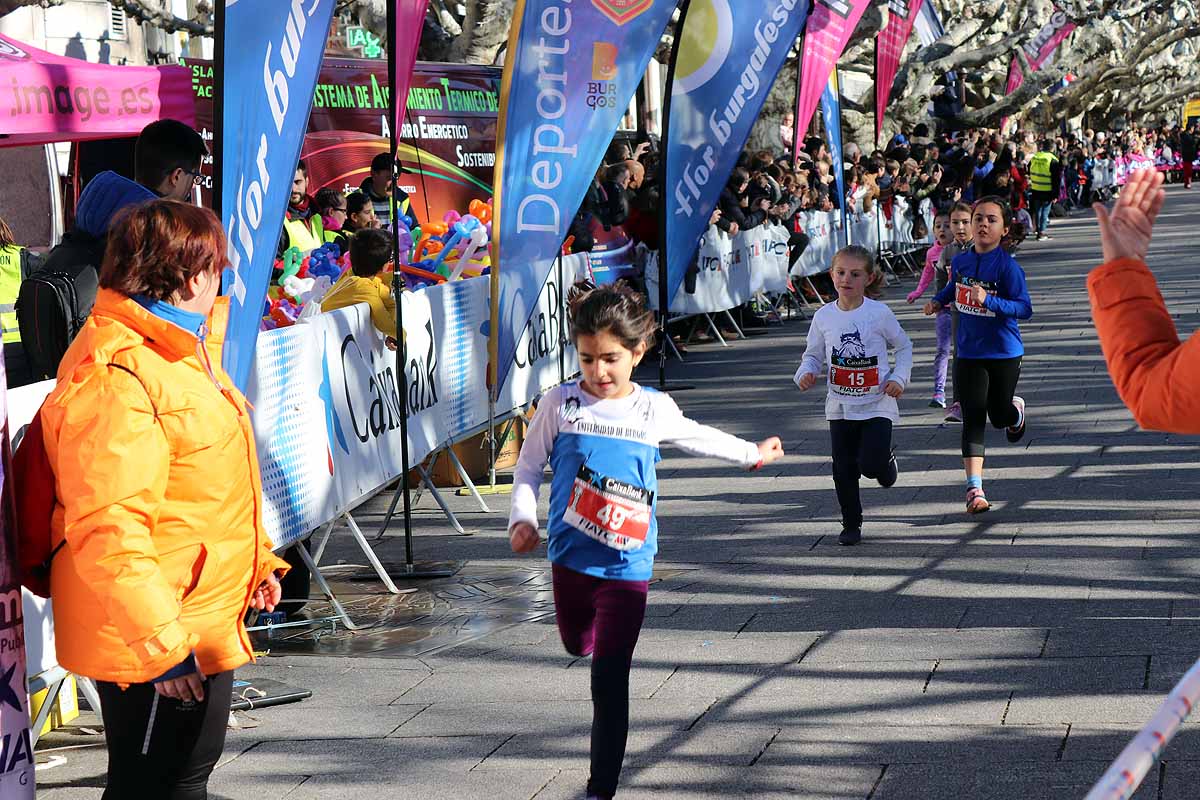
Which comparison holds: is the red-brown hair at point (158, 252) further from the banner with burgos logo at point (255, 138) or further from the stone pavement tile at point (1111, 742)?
the stone pavement tile at point (1111, 742)

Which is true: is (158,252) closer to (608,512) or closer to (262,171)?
(608,512)

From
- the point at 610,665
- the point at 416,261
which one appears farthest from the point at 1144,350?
the point at 416,261

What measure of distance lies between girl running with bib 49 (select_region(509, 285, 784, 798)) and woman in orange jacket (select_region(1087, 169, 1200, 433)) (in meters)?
1.74

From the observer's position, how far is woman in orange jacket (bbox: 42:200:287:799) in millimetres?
3266

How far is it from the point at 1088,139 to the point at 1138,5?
29.2 ft

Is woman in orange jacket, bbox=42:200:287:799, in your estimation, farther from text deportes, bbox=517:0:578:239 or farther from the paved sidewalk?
text deportes, bbox=517:0:578:239

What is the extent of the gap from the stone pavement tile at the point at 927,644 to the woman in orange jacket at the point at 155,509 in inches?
117

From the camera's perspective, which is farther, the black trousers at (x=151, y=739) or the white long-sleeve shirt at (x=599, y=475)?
the white long-sleeve shirt at (x=599, y=475)

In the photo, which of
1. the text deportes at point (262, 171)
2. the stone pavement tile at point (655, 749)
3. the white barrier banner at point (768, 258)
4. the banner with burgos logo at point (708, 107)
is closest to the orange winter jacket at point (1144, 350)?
the stone pavement tile at point (655, 749)

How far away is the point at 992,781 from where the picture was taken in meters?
4.63

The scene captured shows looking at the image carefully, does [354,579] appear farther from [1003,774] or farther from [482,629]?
[1003,774]

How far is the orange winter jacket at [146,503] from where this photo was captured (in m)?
3.26

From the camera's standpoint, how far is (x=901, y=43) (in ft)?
81.2

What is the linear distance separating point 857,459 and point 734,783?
3.62 meters
